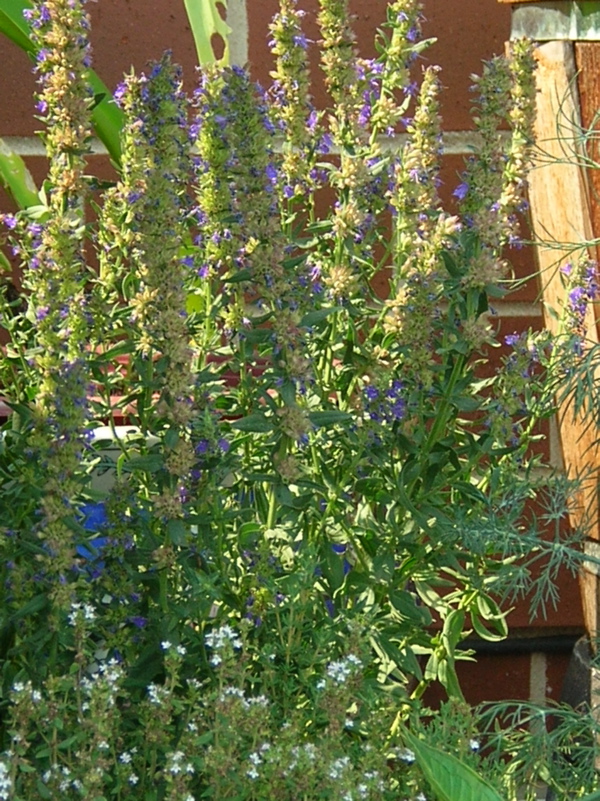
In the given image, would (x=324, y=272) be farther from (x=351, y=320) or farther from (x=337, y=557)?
(x=337, y=557)

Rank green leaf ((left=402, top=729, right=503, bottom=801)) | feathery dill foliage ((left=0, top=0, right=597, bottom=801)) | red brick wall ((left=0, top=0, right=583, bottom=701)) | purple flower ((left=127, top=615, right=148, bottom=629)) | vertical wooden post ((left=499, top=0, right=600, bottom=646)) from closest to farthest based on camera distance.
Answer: green leaf ((left=402, top=729, right=503, bottom=801))
feathery dill foliage ((left=0, top=0, right=597, bottom=801))
purple flower ((left=127, top=615, right=148, bottom=629))
vertical wooden post ((left=499, top=0, right=600, bottom=646))
red brick wall ((left=0, top=0, right=583, bottom=701))

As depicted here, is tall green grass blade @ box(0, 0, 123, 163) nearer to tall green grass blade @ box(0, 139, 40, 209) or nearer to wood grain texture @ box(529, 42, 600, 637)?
tall green grass blade @ box(0, 139, 40, 209)

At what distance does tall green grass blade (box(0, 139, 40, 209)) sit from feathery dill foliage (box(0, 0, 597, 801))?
0.36 metres

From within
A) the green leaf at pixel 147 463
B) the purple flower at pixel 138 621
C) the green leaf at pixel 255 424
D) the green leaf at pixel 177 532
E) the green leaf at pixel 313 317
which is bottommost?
the purple flower at pixel 138 621

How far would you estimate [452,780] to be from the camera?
3.07 feet

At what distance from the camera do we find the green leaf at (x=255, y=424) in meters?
1.13

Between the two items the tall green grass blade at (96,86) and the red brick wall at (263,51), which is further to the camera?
the red brick wall at (263,51)

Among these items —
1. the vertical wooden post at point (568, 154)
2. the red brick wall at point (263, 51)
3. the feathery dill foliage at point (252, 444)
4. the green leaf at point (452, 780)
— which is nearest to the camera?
the green leaf at point (452, 780)

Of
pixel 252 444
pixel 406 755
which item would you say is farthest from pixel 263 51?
pixel 406 755

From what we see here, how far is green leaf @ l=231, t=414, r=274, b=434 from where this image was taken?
113 centimetres

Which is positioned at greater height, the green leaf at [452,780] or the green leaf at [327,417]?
the green leaf at [327,417]

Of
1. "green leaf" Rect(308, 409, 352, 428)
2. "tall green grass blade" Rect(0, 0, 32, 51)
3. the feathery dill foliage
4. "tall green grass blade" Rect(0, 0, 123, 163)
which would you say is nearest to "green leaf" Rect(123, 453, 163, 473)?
the feathery dill foliage

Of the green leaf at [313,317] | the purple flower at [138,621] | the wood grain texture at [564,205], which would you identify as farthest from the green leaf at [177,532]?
the wood grain texture at [564,205]

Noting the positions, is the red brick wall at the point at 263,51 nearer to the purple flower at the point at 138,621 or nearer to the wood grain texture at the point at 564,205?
the wood grain texture at the point at 564,205
